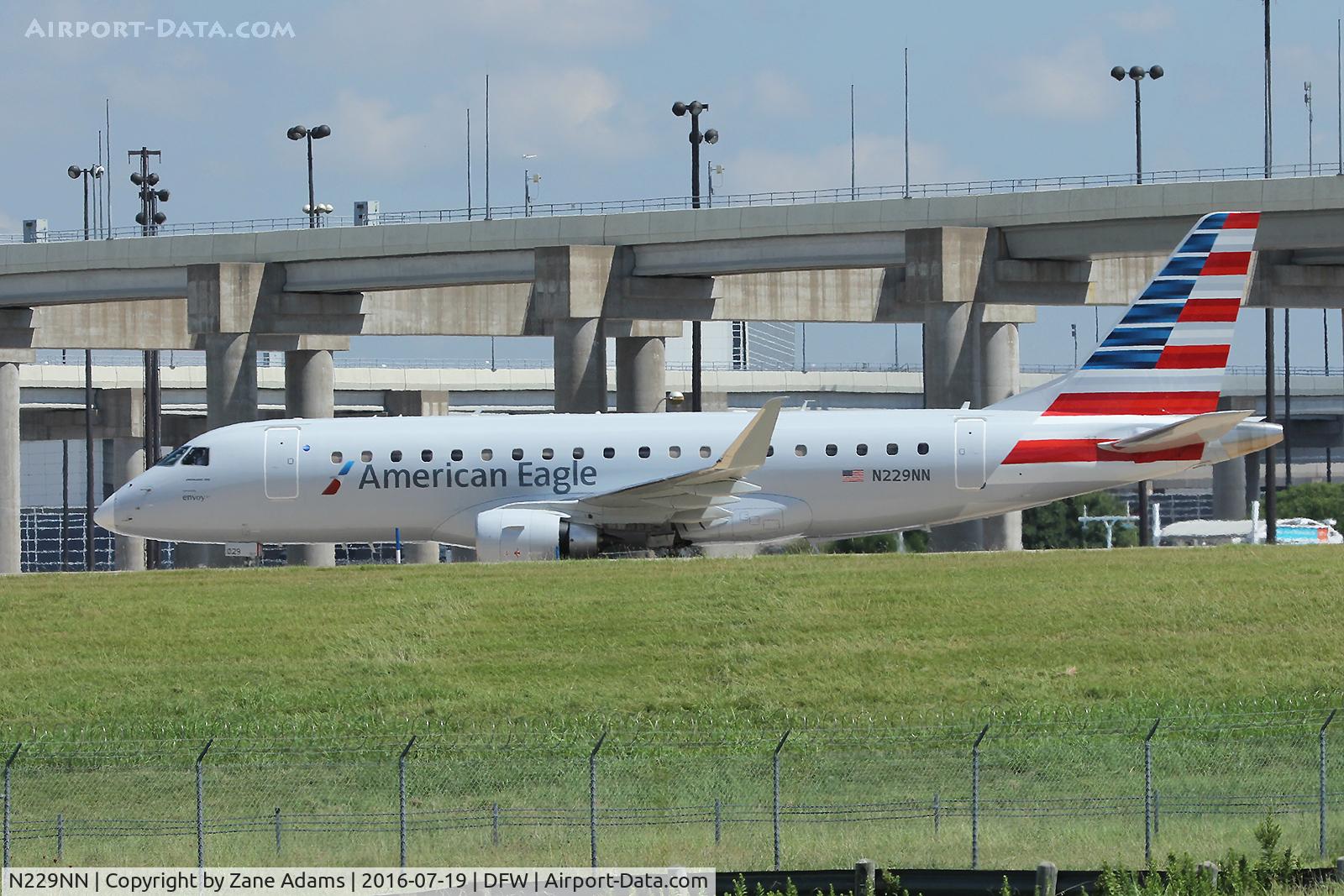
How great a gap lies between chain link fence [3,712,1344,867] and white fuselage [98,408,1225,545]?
11476 millimetres

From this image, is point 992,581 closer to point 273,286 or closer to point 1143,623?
point 1143,623

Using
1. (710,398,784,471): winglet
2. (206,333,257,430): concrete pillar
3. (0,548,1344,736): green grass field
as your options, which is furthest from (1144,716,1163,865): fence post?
(206,333,257,430): concrete pillar

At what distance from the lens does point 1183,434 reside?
3916 centimetres

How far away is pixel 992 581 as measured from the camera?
3762 centimetres

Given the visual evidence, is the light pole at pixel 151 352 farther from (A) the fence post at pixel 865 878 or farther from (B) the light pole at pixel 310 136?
(A) the fence post at pixel 865 878

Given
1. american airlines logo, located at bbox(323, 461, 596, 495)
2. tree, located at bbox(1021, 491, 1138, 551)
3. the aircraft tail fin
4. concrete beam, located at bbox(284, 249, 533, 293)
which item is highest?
concrete beam, located at bbox(284, 249, 533, 293)

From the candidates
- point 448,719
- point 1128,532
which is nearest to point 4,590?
point 448,719

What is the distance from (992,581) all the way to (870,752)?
10.0 metres

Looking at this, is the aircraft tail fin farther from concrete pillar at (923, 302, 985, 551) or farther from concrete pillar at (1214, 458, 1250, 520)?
concrete pillar at (1214, 458, 1250, 520)

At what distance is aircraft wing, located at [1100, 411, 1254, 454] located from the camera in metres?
38.6

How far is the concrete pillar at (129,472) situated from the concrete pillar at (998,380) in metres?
53.9

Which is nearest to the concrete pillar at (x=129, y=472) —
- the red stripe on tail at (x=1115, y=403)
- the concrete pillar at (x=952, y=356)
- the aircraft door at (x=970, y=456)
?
the concrete pillar at (x=952, y=356)

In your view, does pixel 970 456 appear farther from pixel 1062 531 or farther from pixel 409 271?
pixel 1062 531

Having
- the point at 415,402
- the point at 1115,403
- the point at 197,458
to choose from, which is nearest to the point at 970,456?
the point at 1115,403
